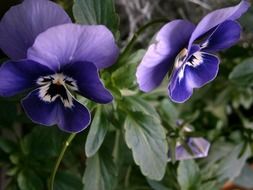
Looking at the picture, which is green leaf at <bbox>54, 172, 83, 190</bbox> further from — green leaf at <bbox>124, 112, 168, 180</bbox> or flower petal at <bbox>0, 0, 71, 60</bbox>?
flower petal at <bbox>0, 0, 71, 60</bbox>

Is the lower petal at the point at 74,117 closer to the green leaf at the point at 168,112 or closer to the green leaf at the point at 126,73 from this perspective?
the green leaf at the point at 126,73

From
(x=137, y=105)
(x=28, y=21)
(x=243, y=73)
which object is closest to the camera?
(x=28, y=21)

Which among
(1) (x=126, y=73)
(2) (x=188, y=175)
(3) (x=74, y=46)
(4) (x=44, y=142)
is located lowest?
(2) (x=188, y=175)

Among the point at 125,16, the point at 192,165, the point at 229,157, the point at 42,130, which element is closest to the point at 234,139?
the point at 229,157

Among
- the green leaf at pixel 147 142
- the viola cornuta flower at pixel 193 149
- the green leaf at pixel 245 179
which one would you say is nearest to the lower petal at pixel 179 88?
the green leaf at pixel 147 142

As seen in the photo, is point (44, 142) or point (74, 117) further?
point (44, 142)

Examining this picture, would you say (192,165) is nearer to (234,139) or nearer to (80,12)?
(234,139)

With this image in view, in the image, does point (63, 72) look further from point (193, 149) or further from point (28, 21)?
point (193, 149)

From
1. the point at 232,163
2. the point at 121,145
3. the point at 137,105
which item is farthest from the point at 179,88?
the point at 232,163

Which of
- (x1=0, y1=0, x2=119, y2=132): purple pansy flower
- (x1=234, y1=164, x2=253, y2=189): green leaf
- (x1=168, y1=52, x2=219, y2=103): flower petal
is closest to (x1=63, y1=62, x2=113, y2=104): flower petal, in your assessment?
(x1=0, y1=0, x2=119, y2=132): purple pansy flower
